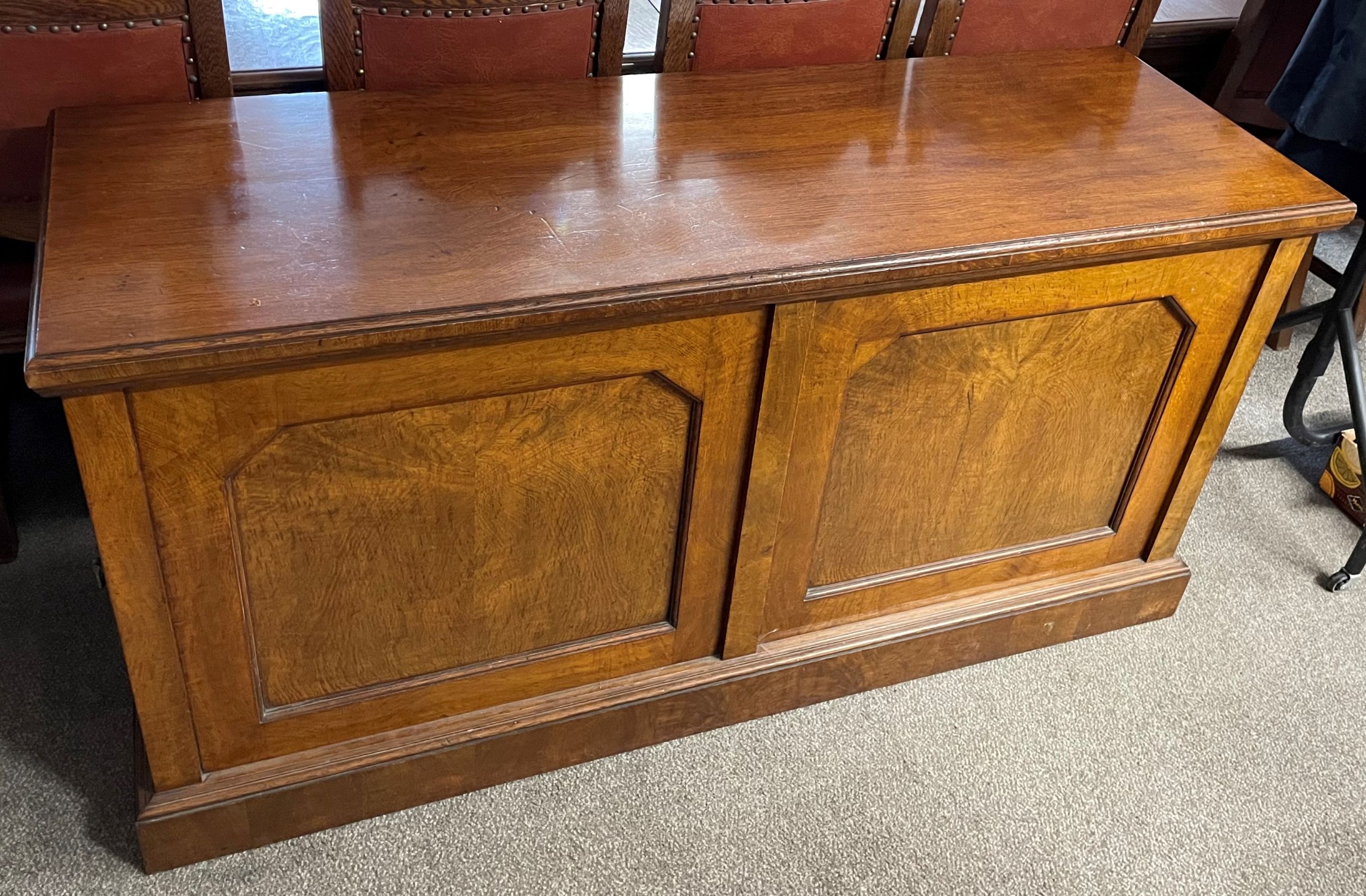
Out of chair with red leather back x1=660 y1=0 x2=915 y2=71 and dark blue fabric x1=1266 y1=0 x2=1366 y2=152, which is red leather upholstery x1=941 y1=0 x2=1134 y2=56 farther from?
dark blue fabric x1=1266 y1=0 x2=1366 y2=152

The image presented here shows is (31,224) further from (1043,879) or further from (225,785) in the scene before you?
(1043,879)

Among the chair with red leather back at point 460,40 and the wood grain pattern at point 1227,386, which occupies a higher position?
the chair with red leather back at point 460,40

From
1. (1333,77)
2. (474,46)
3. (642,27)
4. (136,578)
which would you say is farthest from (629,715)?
(1333,77)

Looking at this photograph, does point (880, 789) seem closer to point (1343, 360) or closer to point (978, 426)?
point (978, 426)

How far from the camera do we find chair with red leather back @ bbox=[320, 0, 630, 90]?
1.75 metres

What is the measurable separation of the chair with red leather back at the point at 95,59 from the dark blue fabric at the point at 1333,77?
1.71 metres

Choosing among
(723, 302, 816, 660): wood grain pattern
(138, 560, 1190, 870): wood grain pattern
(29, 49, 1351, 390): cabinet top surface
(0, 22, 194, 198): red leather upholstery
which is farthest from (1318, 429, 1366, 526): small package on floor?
(0, 22, 194, 198): red leather upholstery

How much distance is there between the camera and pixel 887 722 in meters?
1.98

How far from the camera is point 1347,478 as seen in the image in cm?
238

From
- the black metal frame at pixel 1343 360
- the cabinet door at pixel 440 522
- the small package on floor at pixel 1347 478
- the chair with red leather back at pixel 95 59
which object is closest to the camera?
the cabinet door at pixel 440 522

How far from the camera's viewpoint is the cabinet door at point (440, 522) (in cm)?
138

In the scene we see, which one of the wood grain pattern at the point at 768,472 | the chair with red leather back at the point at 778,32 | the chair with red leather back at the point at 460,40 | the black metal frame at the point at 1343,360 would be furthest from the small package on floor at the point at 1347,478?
the chair with red leather back at the point at 460,40

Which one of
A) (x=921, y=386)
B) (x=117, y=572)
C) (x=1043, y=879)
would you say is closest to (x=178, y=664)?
(x=117, y=572)

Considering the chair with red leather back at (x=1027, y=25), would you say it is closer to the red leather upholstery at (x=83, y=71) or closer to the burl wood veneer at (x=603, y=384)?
the burl wood veneer at (x=603, y=384)
